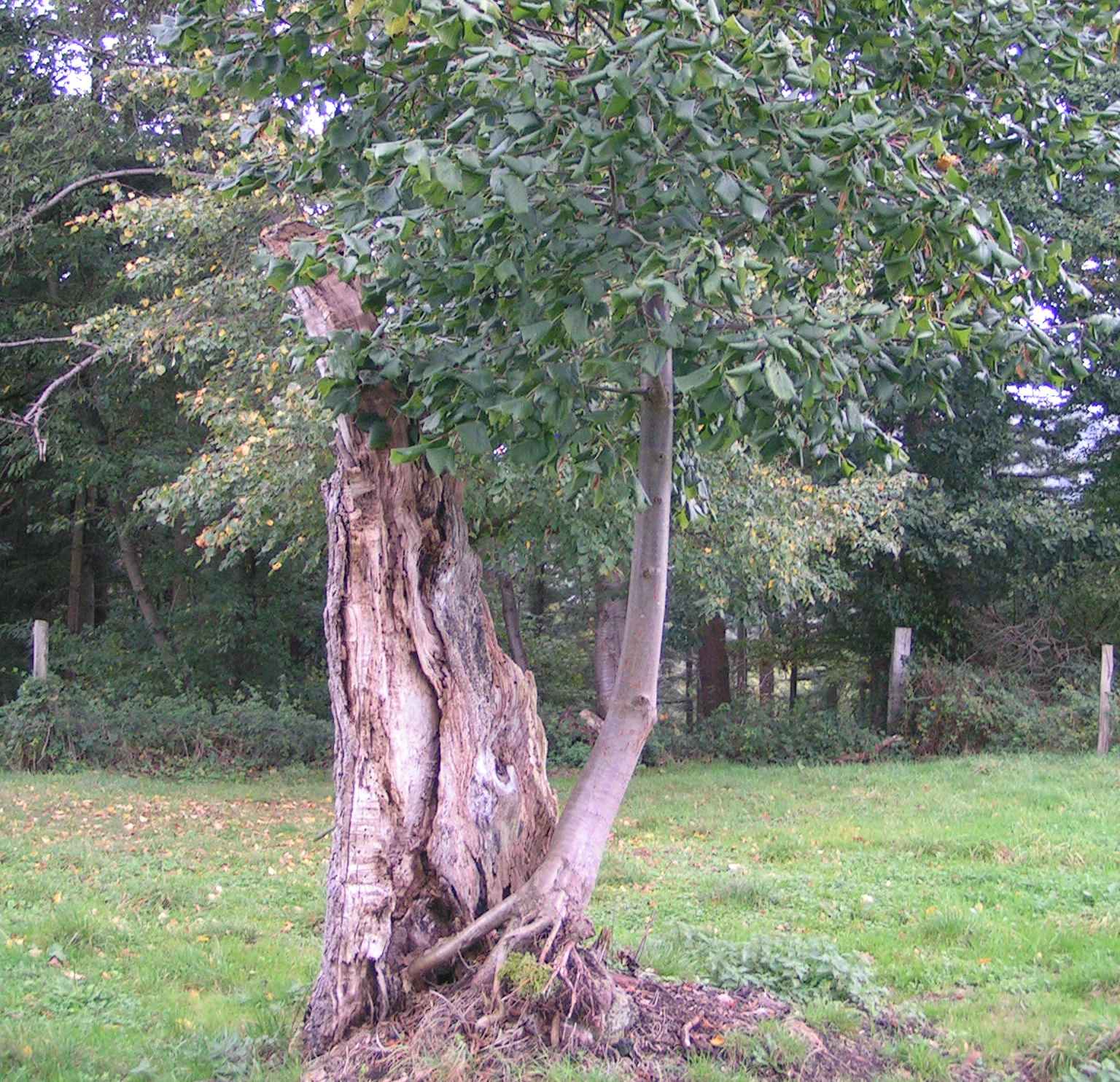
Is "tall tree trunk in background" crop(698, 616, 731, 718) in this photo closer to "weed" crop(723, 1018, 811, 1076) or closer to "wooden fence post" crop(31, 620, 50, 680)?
"wooden fence post" crop(31, 620, 50, 680)

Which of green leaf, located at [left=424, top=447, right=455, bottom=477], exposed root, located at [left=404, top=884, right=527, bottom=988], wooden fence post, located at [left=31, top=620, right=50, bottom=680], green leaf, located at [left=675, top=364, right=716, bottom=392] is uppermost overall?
green leaf, located at [left=675, top=364, right=716, bottom=392]

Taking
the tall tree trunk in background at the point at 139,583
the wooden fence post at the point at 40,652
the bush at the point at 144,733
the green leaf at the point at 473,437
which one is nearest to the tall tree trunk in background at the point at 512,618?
the bush at the point at 144,733

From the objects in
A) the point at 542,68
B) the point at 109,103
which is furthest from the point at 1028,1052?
the point at 109,103

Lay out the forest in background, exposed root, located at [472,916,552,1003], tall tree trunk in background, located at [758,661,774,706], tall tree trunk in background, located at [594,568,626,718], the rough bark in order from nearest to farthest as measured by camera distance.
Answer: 1. exposed root, located at [472,916,552,1003]
2. the rough bark
3. the forest in background
4. tall tree trunk in background, located at [594,568,626,718]
5. tall tree trunk in background, located at [758,661,774,706]

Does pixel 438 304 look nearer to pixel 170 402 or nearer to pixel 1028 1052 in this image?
pixel 1028 1052

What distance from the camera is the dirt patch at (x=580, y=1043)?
12.2 feet

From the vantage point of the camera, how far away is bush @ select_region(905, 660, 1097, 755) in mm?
14281

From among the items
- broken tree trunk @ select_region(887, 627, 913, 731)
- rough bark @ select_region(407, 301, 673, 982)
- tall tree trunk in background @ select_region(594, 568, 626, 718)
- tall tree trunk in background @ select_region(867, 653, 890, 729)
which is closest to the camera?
rough bark @ select_region(407, 301, 673, 982)

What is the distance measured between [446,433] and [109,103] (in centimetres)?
1325

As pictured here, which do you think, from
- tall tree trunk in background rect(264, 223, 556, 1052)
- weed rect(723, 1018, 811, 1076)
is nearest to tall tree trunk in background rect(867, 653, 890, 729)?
weed rect(723, 1018, 811, 1076)

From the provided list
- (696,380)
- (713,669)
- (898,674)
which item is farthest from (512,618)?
(696,380)

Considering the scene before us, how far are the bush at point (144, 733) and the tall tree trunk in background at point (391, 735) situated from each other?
10657 millimetres

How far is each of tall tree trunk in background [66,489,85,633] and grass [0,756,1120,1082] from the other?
7.83 m

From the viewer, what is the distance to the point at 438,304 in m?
3.86
